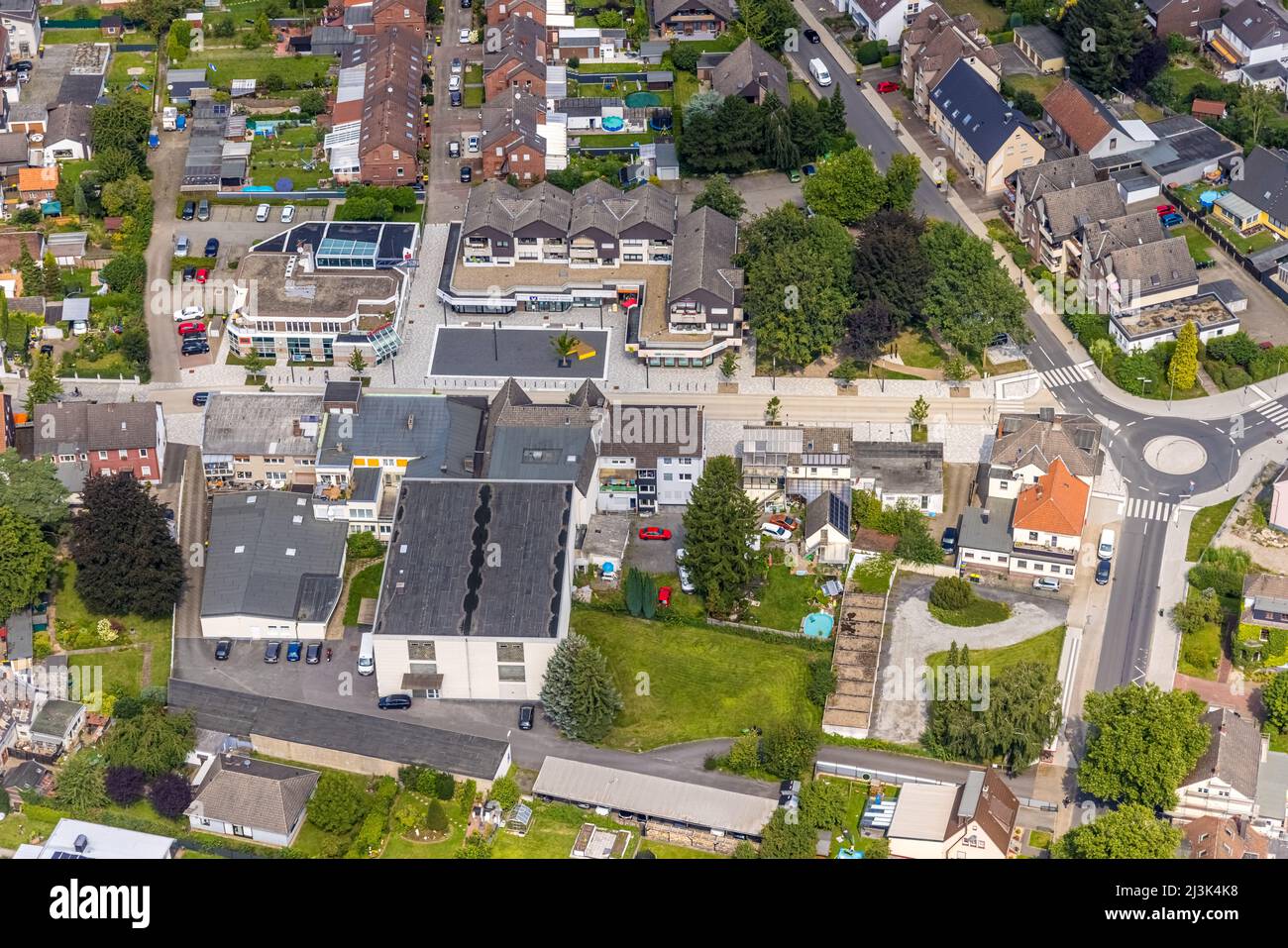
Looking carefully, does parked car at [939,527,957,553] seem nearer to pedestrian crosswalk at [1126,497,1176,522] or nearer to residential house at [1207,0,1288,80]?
pedestrian crosswalk at [1126,497,1176,522]

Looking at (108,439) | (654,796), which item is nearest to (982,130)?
(654,796)

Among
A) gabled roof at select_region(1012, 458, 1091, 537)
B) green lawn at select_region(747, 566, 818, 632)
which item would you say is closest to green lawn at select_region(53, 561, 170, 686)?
green lawn at select_region(747, 566, 818, 632)

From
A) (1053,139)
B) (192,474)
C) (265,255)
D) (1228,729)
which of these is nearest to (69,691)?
(192,474)

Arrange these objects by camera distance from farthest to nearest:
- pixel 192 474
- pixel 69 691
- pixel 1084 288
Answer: pixel 1084 288, pixel 192 474, pixel 69 691

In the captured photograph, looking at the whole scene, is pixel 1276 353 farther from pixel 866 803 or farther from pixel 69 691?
pixel 69 691

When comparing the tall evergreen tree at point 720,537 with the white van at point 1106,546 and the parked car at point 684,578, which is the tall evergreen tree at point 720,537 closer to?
the parked car at point 684,578
